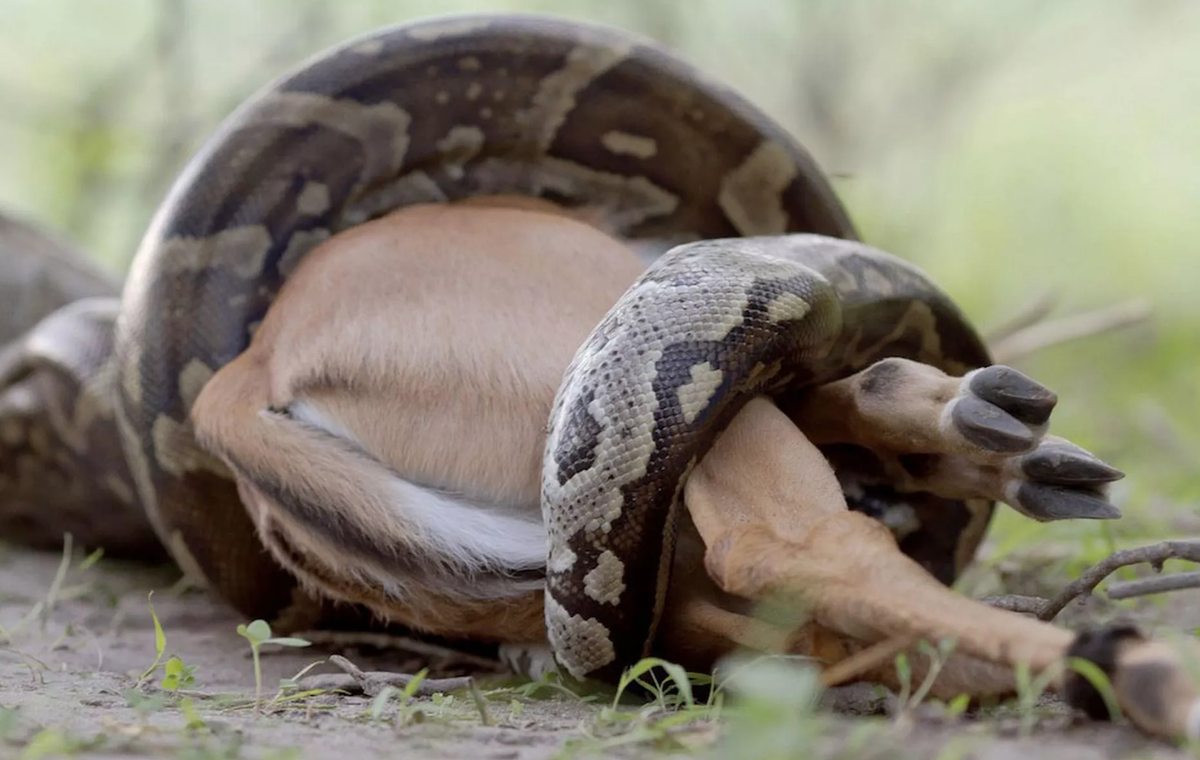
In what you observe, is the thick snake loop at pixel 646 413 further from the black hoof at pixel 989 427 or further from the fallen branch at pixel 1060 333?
the fallen branch at pixel 1060 333

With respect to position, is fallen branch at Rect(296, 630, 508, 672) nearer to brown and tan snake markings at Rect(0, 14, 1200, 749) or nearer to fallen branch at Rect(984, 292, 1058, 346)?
brown and tan snake markings at Rect(0, 14, 1200, 749)

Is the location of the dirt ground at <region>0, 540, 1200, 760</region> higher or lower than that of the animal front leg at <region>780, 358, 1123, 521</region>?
lower

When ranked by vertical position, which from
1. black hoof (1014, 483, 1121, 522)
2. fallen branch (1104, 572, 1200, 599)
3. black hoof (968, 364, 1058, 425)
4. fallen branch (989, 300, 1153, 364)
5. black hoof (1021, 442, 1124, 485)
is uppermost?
black hoof (968, 364, 1058, 425)

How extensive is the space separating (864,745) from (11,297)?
223 inches

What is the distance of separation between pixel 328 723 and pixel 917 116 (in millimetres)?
10535

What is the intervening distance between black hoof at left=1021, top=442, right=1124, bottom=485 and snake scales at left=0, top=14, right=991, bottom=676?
510 millimetres

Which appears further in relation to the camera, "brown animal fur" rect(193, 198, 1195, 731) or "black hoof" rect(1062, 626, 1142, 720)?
"brown animal fur" rect(193, 198, 1195, 731)

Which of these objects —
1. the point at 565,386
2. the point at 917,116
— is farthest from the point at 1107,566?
the point at 917,116

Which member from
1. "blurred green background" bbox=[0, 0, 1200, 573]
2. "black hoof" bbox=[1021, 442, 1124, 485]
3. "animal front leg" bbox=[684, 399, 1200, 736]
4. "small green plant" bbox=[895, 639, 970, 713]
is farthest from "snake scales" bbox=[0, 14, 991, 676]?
"blurred green background" bbox=[0, 0, 1200, 573]

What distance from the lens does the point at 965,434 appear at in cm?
→ 230

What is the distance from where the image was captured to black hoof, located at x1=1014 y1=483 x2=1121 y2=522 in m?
2.25

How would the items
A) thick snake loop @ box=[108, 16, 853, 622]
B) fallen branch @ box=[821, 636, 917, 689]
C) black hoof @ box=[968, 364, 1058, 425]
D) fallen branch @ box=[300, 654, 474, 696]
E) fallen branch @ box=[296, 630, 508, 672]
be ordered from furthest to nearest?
thick snake loop @ box=[108, 16, 853, 622], fallen branch @ box=[296, 630, 508, 672], fallen branch @ box=[300, 654, 474, 696], black hoof @ box=[968, 364, 1058, 425], fallen branch @ box=[821, 636, 917, 689]

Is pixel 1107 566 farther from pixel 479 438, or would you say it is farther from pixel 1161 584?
pixel 479 438

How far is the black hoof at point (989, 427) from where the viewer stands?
7.30 ft
